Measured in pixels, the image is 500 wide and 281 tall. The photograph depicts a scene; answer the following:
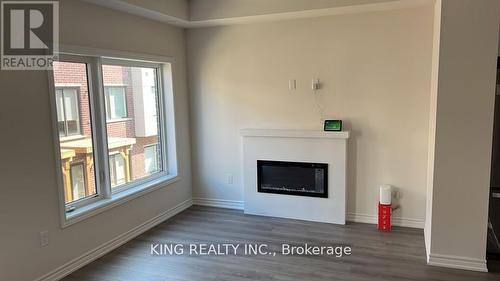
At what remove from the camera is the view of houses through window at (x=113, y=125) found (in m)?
3.38

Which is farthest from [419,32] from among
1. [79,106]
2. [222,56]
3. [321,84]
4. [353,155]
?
[79,106]

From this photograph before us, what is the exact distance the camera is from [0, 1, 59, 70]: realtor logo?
2789 millimetres

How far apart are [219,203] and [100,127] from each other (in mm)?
1993

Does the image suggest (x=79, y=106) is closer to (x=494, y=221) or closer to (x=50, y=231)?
(x=50, y=231)

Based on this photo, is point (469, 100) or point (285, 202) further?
point (285, 202)

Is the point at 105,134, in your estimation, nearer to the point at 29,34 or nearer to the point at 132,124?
the point at 132,124

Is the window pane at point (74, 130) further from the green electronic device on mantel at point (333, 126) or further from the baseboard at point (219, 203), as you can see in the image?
the green electronic device on mantel at point (333, 126)

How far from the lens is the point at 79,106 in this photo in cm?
353

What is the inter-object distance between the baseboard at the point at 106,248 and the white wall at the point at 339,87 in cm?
86

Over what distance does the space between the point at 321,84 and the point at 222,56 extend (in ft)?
4.40

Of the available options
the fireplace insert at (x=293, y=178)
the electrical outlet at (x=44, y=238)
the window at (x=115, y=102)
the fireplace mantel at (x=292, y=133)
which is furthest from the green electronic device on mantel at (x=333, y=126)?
the electrical outlet at (x=44, y=238)

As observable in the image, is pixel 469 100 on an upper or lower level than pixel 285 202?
upper

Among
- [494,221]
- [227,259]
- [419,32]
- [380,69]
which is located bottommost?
[227,259]

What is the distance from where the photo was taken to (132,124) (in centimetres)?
430
